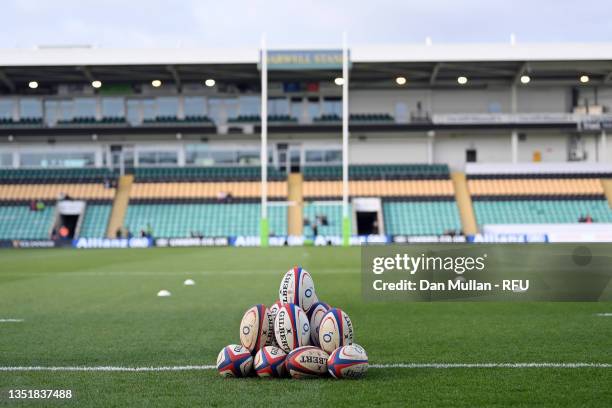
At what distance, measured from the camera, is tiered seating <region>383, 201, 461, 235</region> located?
1944 inches

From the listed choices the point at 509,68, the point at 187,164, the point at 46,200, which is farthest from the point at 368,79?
the point at 46,200

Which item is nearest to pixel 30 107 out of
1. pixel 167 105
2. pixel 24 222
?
pixel 167 105

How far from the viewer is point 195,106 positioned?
57062mm

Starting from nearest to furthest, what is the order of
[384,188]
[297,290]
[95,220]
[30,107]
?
[297,290]
[95,220]
[384,188]
[30,107]

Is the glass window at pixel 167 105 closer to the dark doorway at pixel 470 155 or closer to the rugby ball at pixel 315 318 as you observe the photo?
the dark doorway at pixel 470 155

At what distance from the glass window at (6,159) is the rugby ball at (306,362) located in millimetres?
55255

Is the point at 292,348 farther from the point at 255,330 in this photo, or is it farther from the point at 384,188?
the point at 384,188

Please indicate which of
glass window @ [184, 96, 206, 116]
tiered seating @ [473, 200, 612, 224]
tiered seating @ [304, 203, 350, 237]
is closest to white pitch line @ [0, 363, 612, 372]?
tiered seating @ [304, 203, 350, 237]

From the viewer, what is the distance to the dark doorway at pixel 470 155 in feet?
188

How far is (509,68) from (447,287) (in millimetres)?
45058

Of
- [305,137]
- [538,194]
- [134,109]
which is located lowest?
[538,194]

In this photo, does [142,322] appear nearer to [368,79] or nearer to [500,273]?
[500,273]

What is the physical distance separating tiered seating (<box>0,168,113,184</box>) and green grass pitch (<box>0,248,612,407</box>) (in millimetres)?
37185

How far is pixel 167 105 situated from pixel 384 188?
16.7 metres
